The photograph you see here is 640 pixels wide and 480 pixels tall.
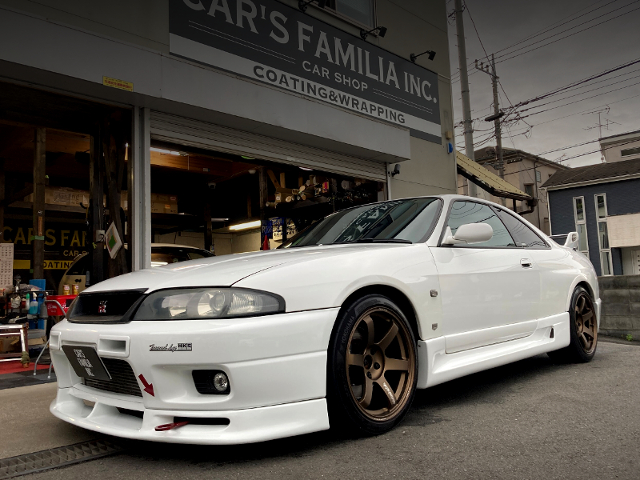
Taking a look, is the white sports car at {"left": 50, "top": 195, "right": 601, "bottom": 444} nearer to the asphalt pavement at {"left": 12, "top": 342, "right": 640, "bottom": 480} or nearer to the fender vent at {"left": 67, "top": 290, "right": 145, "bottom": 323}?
the fender vent at {"left": 67, "top": 290, "right": 145, "bottom": 323}

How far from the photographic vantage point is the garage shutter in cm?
644

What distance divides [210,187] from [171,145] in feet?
14.8

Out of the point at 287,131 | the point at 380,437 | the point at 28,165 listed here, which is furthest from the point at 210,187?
the point at 380,437

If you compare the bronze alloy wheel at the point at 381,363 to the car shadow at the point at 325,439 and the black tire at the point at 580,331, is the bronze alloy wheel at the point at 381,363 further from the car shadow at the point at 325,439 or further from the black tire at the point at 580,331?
the black tire at the point at 580,331

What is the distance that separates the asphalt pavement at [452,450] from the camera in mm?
2158

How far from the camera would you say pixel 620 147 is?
34.3 meters

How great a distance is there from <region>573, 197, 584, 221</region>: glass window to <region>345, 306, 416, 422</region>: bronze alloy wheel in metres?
31.2

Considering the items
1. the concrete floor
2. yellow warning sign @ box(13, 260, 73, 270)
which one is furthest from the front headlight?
yellow warning sign @ box(13, 260, 73, 270)

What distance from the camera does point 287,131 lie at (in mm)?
7359

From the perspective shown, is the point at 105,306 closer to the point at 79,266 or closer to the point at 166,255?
the point at 166,255

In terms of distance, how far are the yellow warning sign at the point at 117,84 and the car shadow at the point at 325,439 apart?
3959mm

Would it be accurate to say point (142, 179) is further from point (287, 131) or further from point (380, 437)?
point (380, 437)

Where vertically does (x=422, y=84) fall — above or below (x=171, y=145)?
above

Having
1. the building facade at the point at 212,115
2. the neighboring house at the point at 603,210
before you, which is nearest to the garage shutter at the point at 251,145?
the building facade at the point at 212,115
